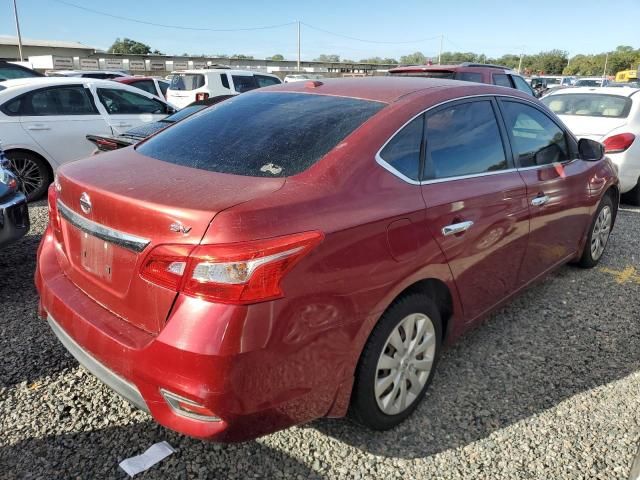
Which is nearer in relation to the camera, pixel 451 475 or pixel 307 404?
pixel 307 404

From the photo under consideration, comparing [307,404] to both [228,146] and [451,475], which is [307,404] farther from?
[228,146]

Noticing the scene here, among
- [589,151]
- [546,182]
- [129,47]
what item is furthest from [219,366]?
[129,47]

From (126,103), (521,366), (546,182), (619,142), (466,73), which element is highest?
(466,73)

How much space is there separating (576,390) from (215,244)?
7.48 ft

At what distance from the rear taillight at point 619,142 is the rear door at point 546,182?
324 cm

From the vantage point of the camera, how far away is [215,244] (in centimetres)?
176

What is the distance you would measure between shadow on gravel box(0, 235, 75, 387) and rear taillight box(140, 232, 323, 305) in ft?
5.19

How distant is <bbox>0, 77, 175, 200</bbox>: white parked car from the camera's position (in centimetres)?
637

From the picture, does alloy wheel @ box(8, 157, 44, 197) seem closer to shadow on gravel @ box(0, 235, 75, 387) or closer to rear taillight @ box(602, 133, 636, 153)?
shadow on gravel @ box(0, 235, 75, 387)

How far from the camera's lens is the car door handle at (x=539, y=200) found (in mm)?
3221

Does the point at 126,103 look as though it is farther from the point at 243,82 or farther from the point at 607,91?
the point at 243,82

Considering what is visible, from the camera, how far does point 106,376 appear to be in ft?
6.90

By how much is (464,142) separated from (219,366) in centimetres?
182

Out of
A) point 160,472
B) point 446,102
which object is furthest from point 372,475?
point 446,102
